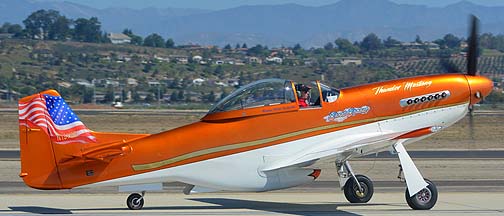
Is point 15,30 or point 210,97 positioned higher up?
point 15,30

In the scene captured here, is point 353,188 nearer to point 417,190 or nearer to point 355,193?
point 355,193

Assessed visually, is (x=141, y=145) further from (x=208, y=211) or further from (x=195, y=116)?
(x=195, y=116)

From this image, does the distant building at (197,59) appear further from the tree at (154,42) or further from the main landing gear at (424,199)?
the main landing gear at (424,199)

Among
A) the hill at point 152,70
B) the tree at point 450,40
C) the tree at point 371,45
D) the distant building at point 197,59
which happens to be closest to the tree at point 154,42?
the hill at point 152,70

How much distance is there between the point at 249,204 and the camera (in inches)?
680

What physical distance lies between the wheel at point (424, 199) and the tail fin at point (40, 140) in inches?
227

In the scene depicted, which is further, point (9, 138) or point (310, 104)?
point (9, 138)

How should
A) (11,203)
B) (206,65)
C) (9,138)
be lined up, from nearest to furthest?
1. (11,203)
2. (9,138)
3. (206,65)

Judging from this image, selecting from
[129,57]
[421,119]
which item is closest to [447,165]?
[421,119]

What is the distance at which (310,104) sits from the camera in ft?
53.3

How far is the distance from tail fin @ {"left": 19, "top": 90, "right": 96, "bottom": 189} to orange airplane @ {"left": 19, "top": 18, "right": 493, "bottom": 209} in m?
0.02

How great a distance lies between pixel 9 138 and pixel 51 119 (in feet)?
75.4

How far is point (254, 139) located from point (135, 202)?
228 centimetres

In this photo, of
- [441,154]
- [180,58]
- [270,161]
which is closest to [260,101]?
[270,161]
